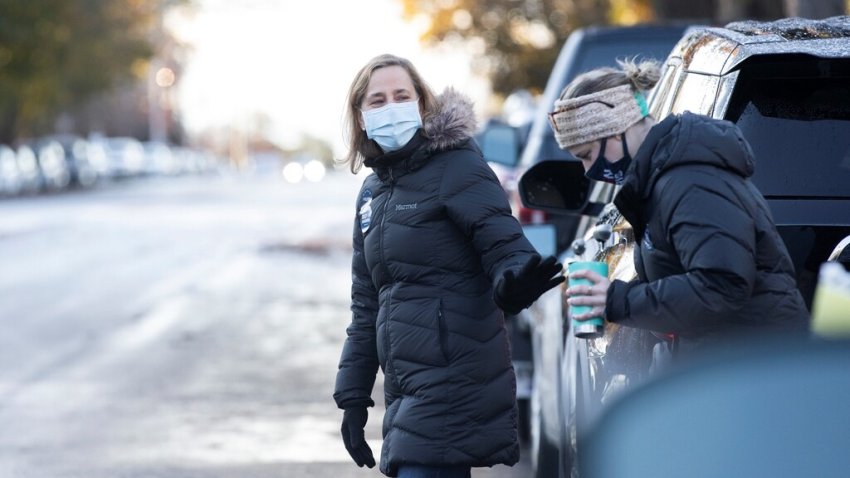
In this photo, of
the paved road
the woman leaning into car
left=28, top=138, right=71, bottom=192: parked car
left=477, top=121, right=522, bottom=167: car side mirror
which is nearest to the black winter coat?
the woman leaning into car

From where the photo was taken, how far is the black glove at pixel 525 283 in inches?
145

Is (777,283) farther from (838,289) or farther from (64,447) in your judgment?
(64,447)

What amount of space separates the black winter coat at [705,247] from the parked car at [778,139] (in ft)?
0.53

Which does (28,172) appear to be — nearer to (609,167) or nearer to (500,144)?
(500,144)

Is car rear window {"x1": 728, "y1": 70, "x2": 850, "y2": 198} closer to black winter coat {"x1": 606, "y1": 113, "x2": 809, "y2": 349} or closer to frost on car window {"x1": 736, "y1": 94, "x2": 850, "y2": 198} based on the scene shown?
frost on car window {"x1": 736, "y1": 94, "x2": 850, "y2": 198}

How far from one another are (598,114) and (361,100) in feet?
3.12

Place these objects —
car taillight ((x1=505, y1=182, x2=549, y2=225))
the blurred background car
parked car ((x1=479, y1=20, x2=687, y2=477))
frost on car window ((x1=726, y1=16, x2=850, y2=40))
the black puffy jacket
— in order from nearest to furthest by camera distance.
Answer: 1. frost on car window ((x1=726, y1=16, x2=850, y2=40))
2. the black puffy jacket
3. parked car ((x1=479, y1=20, x2=687, y2=477))
4. car taillight ((x1=505, y1=182, x2=549, y2=225))
5. the blurred background car

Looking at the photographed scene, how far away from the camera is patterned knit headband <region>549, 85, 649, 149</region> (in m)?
3.47

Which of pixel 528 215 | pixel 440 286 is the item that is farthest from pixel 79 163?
pixel 440 286

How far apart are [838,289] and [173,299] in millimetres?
12757

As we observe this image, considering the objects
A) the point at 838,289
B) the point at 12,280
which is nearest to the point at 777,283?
the point at 838,289

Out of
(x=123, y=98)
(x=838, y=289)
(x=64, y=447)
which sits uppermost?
(x=838, y=289)

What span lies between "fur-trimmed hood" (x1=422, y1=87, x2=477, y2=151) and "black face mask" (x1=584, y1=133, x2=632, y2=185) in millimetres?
558

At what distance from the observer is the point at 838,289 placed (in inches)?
84.0
